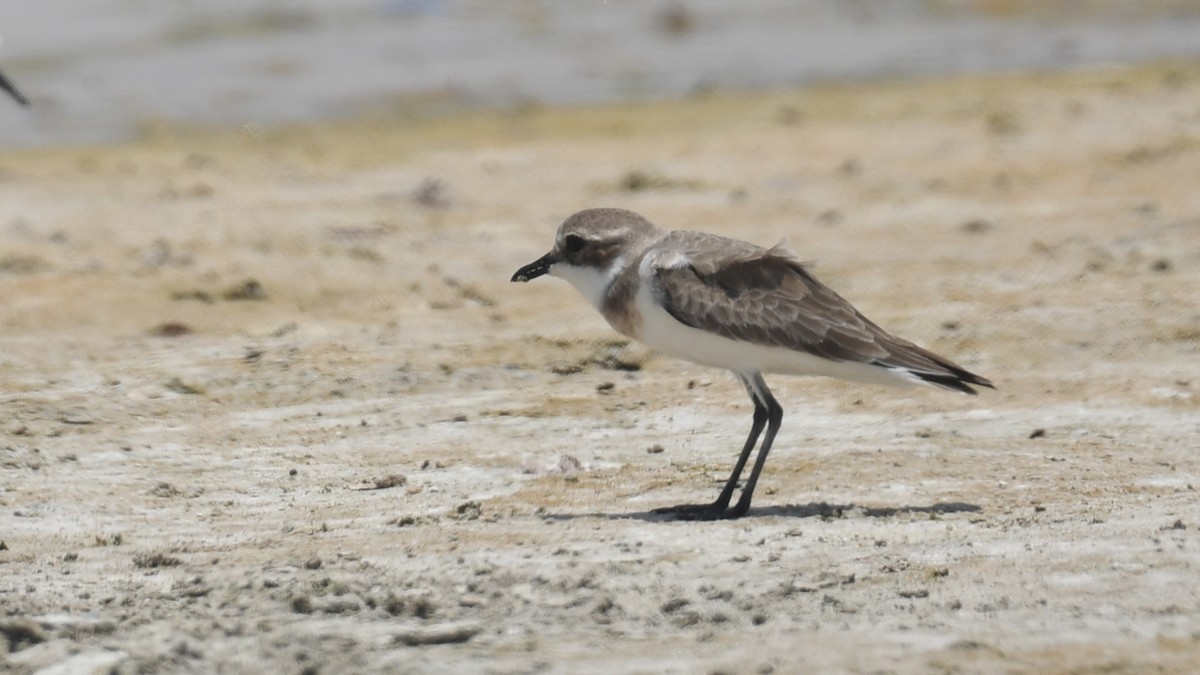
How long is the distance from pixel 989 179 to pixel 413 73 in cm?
611

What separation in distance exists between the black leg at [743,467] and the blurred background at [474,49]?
9178 millimetres

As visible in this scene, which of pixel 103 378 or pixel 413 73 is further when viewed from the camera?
pixel 413 73

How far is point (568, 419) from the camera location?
7.80m

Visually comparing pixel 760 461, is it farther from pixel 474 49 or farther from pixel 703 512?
pixel 474 49

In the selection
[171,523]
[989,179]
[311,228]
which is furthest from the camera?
[989,179]

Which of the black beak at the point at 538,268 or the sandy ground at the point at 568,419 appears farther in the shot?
the black beak at the point at 538,268

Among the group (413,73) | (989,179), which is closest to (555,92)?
(413,73)

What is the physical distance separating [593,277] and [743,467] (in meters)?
0.84

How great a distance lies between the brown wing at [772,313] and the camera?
6508 millimetres

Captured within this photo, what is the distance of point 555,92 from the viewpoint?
53.8ft

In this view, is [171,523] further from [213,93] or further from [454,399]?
[213,93]

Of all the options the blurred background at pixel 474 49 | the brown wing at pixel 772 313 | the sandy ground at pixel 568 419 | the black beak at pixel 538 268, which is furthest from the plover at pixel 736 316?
the blurred background at pixel 474 49

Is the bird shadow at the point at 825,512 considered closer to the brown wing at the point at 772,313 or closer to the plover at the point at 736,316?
the plover at the point at 736,316

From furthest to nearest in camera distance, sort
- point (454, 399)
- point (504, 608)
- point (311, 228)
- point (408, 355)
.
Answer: point (311, 228) → point (408, 355) → point (454, 399) → point (504, 608)
